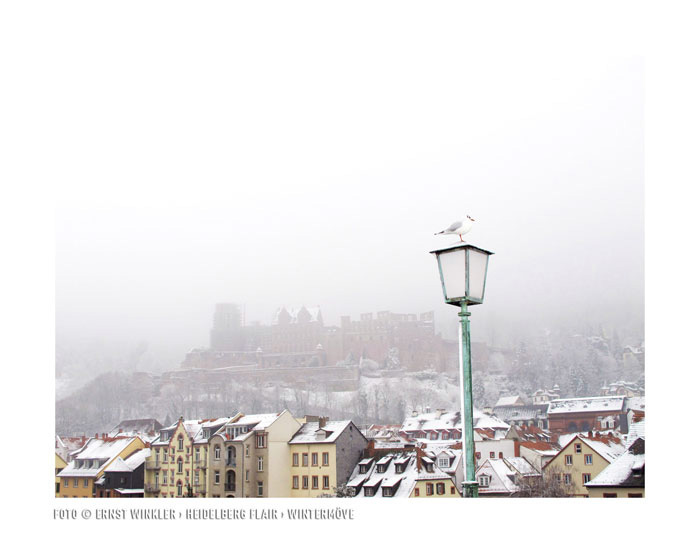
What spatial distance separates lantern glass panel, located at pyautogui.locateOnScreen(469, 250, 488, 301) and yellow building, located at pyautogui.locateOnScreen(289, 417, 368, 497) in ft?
36.4

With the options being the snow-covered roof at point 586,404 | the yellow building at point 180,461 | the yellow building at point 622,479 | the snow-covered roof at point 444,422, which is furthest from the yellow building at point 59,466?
the snow-covered roof at point 586,404

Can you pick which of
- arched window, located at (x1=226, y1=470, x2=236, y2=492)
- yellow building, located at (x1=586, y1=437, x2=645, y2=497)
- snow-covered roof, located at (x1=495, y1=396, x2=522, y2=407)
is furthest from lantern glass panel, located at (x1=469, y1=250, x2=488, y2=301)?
snow-covered roof, located at (x1=495, y1=396, x2=522, y2=407)

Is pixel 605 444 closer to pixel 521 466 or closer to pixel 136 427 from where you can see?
pixel 521 466

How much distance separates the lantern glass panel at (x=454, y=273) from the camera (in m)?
2.90

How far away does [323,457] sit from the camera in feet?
45.9

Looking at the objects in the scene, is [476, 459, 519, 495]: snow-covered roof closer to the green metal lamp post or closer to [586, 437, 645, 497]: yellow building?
[586, 437, 645, 497]: yellow building

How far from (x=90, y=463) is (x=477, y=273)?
14765 mm

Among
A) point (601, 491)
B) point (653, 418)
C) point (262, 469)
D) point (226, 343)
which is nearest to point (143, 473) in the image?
point (262, 469)

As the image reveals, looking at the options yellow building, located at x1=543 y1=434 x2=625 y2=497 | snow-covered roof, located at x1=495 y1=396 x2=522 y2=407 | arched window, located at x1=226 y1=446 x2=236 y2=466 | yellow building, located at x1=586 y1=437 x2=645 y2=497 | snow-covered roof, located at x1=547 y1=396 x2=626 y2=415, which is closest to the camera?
yellow building, located at x1=586 y1=437 x2=645 y2=497

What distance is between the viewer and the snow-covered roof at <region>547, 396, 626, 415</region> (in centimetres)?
1681

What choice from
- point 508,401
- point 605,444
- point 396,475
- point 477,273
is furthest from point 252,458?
point 477,273

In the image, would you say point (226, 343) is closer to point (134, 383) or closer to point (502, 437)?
point (134, 383)

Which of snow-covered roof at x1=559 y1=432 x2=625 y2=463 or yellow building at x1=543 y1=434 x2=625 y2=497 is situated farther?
snow-covered roof at x1=559 y1=432 x2=625 y2=463
